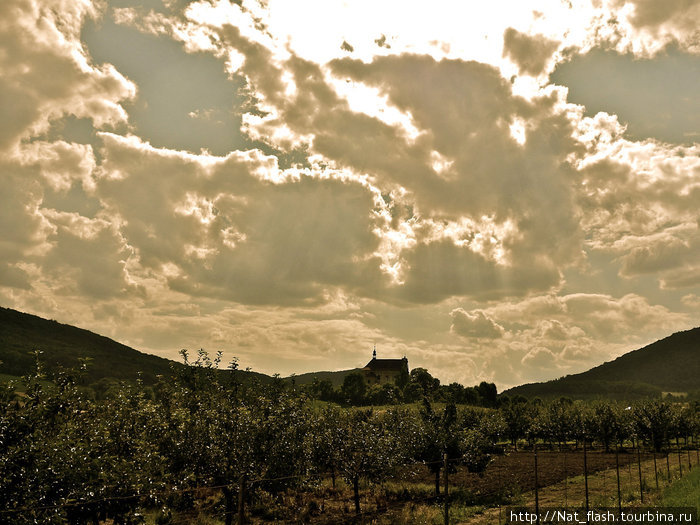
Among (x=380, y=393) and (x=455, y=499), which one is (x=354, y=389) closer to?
(x=380, y=393)

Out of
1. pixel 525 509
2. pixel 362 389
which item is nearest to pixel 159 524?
pixel 525 509

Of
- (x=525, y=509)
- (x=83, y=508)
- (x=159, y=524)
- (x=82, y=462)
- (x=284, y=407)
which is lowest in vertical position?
(x=159, y=524)

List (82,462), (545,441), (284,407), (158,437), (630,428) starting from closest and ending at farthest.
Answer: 1. (82,462)
2. (158,437)
3. (284,407)
4. (630,428)
5. (545,441)

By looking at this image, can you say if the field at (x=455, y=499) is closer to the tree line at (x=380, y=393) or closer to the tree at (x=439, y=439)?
the tree at (x=439, y=439)

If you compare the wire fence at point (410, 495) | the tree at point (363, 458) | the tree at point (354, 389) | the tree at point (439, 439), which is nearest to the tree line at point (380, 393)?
the tree at point (354, 389)

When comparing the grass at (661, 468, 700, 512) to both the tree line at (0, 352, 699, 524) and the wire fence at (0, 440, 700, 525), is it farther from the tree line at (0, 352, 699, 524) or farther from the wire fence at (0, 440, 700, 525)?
the tree line at (0, 352, 699, 524)

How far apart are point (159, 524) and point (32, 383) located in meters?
13.0

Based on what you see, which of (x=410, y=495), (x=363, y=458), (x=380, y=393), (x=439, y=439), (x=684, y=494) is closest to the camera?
(x=684, y=494)

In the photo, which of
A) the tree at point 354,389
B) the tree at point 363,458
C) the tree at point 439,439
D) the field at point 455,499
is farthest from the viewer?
the tree at point 354,389

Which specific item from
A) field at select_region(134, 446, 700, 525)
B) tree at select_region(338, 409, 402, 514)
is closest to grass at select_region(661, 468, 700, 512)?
field at select_region(134, 446, 700, 525)

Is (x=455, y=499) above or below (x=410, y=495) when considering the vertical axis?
above

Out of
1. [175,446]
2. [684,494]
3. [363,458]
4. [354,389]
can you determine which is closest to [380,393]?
[354,389]

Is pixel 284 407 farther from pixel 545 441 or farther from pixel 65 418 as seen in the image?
pixel 545 441

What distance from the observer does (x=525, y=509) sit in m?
25.1
